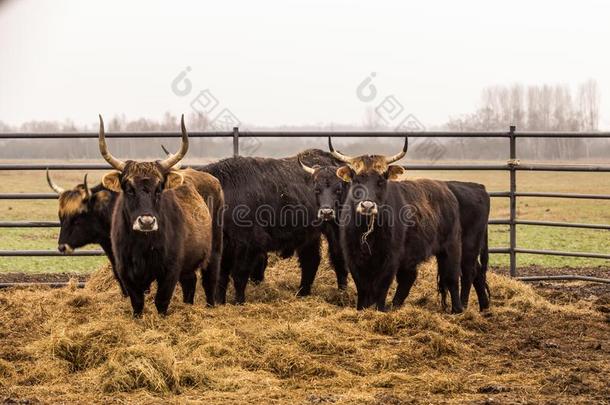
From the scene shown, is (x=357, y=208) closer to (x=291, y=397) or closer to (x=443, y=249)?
(x=443, y=249)

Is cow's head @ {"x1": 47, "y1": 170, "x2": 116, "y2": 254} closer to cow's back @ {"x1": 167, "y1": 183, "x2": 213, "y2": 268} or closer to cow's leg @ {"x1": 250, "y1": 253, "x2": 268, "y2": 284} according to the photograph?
cow's back @ {"x1": 167, "y1": 183, "x2": 213, "y2": 268}

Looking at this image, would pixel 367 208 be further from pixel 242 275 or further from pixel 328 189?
pixel 242 275

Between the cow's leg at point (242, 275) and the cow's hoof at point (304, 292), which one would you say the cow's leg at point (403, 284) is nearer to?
the cow's hoof at point (304, 292)

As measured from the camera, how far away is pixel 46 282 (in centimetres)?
1076

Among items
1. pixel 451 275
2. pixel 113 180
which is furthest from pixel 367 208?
pixel 113 180

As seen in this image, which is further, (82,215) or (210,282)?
(82,215)

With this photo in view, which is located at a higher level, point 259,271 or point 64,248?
point 64,248

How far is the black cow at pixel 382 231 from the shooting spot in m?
7.89

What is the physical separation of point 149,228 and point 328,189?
247 cm

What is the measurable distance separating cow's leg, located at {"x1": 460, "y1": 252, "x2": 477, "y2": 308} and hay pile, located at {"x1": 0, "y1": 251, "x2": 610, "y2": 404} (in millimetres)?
588

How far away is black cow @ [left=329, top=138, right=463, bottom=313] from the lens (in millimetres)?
7891

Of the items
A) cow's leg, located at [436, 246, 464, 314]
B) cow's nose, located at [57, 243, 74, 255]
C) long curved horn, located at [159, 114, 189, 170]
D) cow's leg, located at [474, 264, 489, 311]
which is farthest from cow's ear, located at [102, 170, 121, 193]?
cow's leg, located at [474, 264, 489, 311]

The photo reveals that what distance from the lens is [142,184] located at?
275 inches

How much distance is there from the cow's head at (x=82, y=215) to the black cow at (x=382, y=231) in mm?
2479
